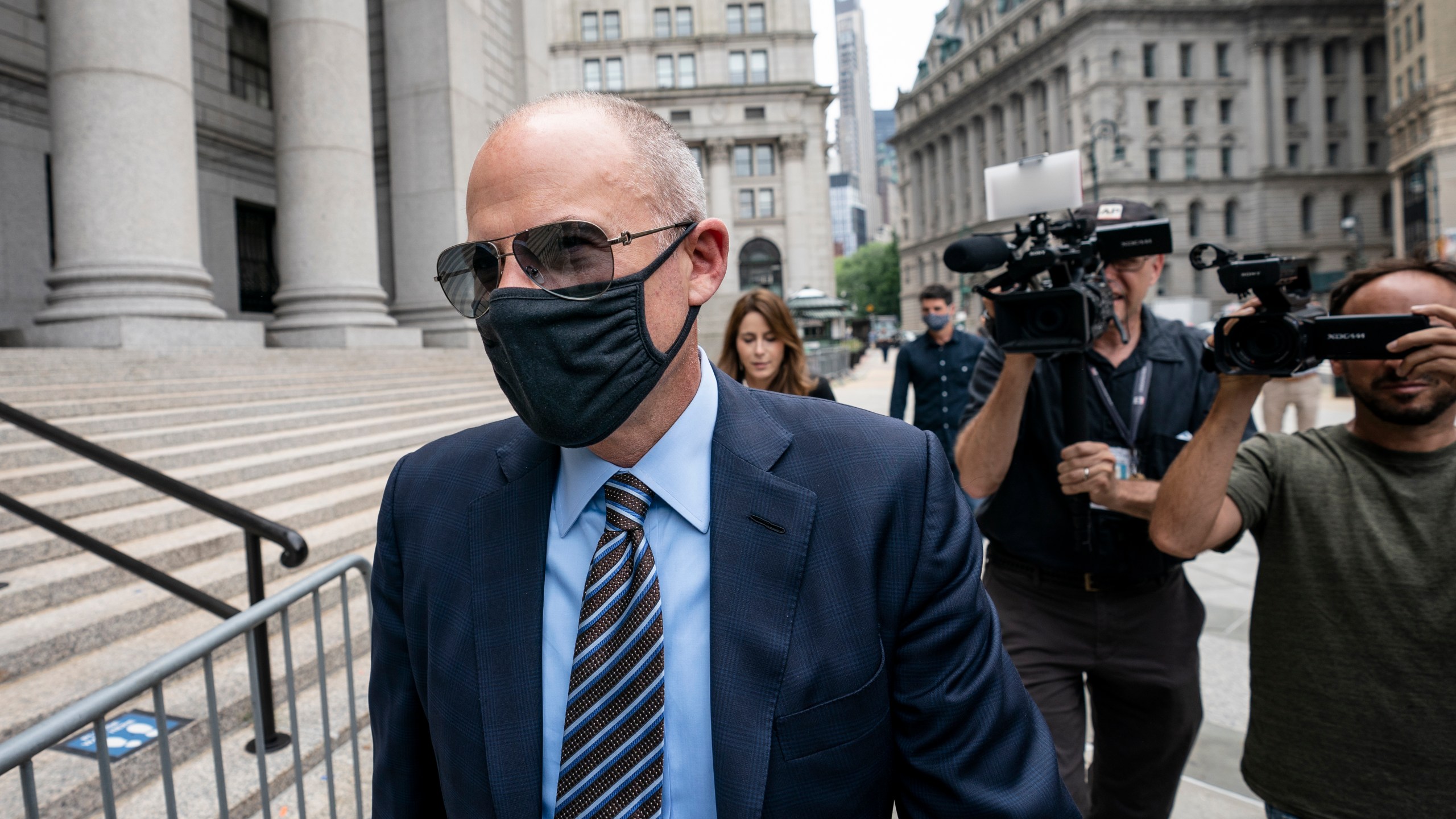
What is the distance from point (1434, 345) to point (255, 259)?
64.3 ft

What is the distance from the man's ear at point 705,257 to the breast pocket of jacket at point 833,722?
0.71 m

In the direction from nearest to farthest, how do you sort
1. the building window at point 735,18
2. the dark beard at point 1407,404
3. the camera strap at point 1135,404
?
the dark beard at point 1407,404 → the camera strap at point 1135,404 → the building window at point 735,18

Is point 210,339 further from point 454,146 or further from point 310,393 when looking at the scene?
point 454,146

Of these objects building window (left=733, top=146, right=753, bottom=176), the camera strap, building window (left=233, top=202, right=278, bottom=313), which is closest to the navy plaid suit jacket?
the camera strap

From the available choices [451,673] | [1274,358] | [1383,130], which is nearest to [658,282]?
[451,673]

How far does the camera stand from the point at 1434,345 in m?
2.06

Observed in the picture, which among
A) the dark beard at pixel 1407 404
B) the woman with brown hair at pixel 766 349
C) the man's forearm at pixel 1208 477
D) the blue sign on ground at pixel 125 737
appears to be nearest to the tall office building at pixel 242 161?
the blue sign on ground at pixel 125 737

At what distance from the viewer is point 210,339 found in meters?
10.4

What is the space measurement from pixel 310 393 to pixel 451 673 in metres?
9.26

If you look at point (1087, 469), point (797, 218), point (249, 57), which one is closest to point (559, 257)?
point (1087, 469)

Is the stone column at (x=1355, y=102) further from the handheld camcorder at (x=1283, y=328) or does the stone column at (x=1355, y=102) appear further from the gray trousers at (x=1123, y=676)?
the handheld camcorder at (x=1283, y=328)

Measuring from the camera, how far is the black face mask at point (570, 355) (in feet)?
4.87

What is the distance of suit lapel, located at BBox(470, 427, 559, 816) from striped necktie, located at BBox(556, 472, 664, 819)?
64mm

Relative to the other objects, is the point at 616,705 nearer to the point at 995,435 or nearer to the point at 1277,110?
the point at 995,435
